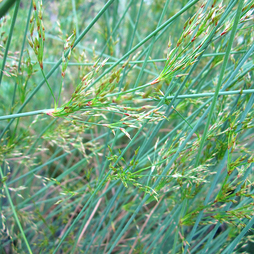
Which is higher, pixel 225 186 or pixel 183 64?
pixel 183 64

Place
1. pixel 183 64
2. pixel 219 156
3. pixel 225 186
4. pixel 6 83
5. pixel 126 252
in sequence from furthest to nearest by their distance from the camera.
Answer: pixel 6 83, pixel 126 252, pixel 219 156, pixel 225 186, pixel 183 64

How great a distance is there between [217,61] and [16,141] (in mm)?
800

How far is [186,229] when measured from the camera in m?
1.20

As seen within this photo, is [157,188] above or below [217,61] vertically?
below

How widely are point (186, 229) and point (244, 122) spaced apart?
31.8 inches

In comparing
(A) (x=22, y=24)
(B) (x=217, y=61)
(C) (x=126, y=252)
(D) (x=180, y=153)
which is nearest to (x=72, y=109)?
(D) (x=180, y=153)

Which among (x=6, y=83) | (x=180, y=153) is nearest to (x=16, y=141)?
(x=180, y=153)

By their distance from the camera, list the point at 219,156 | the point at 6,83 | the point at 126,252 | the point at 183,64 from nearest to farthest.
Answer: the point at 183,64
the point at 219,156
the point at 126,252
the point at 6,83

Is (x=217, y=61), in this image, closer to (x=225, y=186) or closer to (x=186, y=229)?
(x=225, y=186)

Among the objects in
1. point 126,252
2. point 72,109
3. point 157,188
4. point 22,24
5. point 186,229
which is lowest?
point 126,252

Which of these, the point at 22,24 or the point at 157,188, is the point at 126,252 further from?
the point at 22,24

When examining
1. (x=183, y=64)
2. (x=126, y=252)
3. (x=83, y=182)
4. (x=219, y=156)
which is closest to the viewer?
(x=183, y=64)

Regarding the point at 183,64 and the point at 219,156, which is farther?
the point at 219,156

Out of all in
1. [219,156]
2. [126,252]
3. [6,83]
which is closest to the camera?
[219,156]
